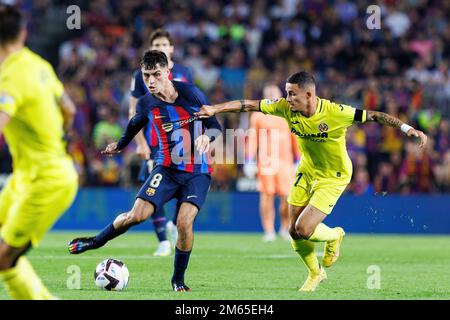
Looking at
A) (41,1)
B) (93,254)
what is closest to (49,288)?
(93,254)

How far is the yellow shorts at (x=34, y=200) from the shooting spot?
6.59m

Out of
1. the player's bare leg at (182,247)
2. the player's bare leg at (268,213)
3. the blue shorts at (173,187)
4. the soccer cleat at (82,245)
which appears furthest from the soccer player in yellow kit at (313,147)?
the player's bare leg at (268,213)

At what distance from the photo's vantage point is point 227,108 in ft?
30.1

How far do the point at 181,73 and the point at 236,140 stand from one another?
6.77 metres

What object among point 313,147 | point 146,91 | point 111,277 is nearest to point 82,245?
point 111,277

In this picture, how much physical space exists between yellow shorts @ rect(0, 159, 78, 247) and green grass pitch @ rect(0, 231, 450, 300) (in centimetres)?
176

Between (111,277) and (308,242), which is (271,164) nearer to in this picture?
(308,242)

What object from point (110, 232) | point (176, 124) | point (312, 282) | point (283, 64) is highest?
point (283, 64)

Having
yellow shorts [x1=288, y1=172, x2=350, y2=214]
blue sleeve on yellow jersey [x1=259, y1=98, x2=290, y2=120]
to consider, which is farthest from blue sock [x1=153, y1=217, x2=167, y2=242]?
blue sleeve on yellow jersey [x1=259, y1=98, x2=290, y2=120]

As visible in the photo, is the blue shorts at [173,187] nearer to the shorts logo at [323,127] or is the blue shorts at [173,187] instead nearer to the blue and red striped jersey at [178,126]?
the blue and red striped jersey at [178,126]

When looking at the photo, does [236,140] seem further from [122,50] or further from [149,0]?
[149,0]

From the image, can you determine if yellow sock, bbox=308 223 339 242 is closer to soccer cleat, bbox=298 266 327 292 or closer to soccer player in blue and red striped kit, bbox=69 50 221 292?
soccer cleat, bbox=298 266 327 292

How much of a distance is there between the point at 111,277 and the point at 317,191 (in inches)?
85.5

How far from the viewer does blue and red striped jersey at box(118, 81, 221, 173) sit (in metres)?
9.43
